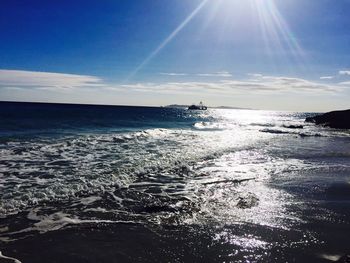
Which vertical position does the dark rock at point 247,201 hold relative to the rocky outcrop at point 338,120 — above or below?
below

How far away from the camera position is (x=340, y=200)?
11.2 metres

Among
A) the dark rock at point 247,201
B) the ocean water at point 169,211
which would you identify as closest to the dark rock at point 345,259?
the ocean water at point 169,211

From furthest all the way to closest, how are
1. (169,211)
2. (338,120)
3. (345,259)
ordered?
(338,120)
(169,211)
(345,259)

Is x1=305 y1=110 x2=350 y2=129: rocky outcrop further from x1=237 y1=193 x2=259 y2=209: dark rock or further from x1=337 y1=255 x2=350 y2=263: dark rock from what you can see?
x1=337 y1=255 x2=350 y2=263: dark rock

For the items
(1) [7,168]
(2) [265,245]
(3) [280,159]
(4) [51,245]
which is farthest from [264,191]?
(1) [7,168]

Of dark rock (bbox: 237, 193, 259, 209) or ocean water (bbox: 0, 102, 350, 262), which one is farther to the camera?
dark rock (bbox: 237, 193, 259, 209)

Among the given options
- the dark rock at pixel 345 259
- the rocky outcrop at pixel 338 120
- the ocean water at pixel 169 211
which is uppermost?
the rocky outcrop at pixel 338 120

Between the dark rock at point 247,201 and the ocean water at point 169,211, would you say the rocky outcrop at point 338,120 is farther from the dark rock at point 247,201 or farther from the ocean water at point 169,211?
the dark rock at point 247,201

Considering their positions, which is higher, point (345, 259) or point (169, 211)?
point (345, 259)

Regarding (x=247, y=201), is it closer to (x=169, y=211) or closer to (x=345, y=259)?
(x=169, y=211)

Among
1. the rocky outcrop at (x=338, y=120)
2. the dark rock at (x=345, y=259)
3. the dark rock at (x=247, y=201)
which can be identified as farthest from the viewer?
the rocky outcrop at (x=338, y=120)

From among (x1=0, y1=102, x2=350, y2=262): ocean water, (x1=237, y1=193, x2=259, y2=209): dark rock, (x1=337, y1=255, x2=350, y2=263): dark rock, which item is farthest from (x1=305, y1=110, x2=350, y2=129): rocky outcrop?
(x1=337, y1=255, x2=350, y2=263): dark rock

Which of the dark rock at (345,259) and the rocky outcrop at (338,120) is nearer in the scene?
the dark rock at (345,259)

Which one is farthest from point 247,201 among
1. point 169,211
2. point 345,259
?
point 345,259
